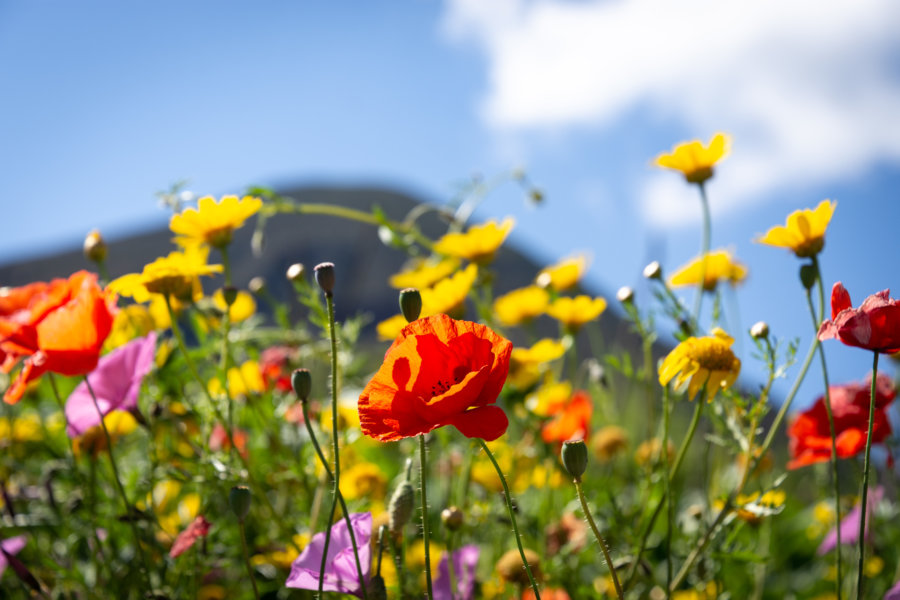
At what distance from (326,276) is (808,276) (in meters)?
0.47

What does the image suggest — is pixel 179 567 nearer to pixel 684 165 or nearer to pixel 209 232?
pixel 209 232

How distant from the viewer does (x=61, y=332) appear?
0.68 m

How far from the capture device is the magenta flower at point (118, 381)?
820 mm

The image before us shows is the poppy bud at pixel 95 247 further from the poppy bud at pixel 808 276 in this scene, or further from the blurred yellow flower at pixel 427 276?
the poppy bud at pixel 808 276

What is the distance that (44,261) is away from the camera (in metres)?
4.53

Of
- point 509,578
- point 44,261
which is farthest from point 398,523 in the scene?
point 44,261

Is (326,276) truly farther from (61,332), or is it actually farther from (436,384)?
(61,332)

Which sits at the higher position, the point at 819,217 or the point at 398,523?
the point at 819,217

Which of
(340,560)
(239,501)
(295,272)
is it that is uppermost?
(295,272)

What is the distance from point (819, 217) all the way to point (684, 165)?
0.22m

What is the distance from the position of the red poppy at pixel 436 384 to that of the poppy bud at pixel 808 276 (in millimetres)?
363

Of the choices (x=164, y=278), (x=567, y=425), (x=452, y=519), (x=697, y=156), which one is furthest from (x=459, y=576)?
(x=697, y=156)

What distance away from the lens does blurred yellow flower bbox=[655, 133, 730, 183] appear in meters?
0.89

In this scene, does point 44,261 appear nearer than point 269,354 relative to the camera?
No
